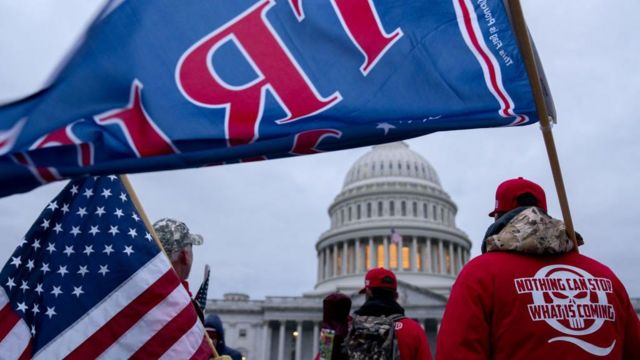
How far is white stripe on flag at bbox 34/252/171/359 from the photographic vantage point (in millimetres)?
4588

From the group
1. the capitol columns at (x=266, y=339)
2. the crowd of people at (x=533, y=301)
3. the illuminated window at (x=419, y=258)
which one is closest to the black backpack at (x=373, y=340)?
the crowd of people at (x=533, y=301)

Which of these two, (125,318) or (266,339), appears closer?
(125,318)

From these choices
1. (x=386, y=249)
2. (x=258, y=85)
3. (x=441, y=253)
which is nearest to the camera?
(x=258, y=85)

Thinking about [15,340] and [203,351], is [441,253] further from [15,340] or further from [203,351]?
[15,340]

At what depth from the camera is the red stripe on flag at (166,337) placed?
468 centimetres

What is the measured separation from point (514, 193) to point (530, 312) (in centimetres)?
86

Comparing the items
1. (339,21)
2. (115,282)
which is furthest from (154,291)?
(339,21)

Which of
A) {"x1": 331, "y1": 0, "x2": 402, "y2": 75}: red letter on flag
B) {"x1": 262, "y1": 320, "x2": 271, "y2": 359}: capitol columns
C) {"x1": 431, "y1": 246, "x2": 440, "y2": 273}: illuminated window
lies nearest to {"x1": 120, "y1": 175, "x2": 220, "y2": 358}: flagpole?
{"x1": 331, "y1": 0, "x2": 402, "y2": 75}: red letter on flag

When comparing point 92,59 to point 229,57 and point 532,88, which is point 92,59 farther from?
point 532,88

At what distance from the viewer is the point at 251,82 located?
135 inches

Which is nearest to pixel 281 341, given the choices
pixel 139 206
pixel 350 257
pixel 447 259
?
pixel 350 257

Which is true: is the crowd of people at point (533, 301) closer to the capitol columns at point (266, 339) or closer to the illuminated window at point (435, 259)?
the capitol columns at point (266, 339)

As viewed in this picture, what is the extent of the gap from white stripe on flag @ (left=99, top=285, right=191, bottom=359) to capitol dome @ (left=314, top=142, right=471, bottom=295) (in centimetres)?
6264

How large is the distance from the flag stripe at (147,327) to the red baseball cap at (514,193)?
2.87 meters
